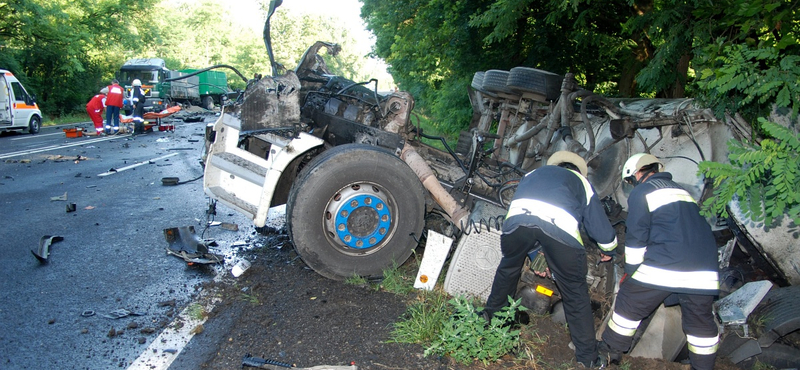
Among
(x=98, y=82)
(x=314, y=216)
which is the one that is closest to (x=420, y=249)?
(x=314, y=216)

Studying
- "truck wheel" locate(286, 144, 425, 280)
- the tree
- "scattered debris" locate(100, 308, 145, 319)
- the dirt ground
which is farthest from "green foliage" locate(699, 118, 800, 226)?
the tree

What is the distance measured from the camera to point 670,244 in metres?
3.18

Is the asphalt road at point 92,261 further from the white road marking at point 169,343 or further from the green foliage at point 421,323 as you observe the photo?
the green foliage at point 421,323

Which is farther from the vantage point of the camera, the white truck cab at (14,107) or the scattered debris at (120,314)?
the white truck cab at (14,107)

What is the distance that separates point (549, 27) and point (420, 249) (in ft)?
18.9

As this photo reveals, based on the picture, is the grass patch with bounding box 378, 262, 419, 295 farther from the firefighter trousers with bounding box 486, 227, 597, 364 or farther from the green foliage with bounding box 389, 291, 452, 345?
the firefighter trousers with bounding box 486, 227, 597, 364

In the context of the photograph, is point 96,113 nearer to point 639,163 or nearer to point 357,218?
point 357,218

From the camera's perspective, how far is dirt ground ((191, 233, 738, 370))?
302 centimetres

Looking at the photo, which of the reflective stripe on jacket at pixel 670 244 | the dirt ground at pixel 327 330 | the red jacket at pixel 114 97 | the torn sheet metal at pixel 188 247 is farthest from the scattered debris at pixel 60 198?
the red jacket at pixel 114 97

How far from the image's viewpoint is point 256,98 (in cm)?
423

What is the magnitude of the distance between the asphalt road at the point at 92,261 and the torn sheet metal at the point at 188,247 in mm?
83

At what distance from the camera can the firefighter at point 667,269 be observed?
123 inches

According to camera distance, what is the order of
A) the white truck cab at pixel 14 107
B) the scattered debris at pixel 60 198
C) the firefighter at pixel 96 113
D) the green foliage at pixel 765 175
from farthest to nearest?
the firefighter at pixel 96 113
the white truck cab at pixel 14 107
the scattered debris at pixel 60 198
the green foliage at pixel 765 175

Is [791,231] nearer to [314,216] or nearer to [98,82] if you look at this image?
[314,216]
